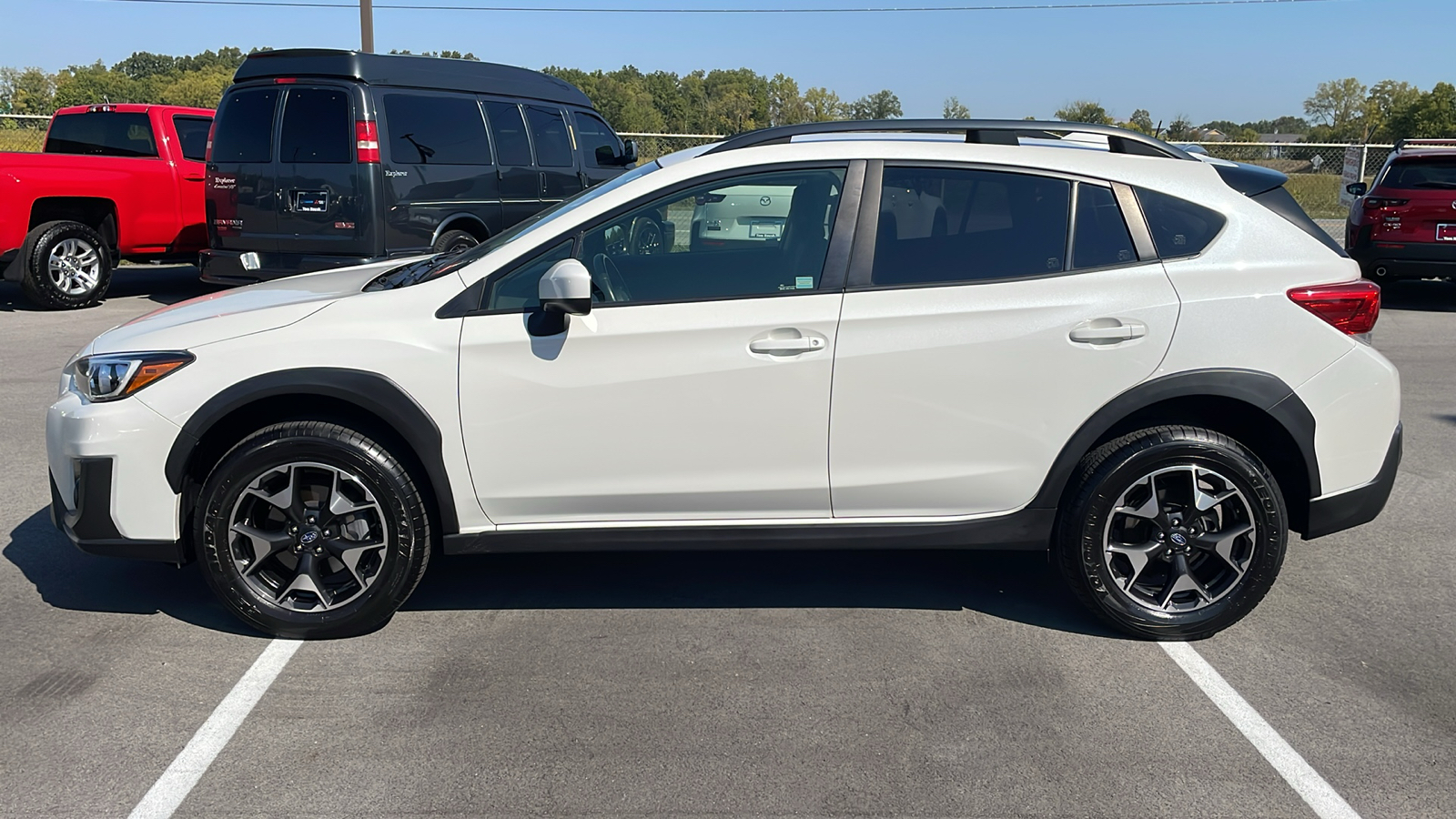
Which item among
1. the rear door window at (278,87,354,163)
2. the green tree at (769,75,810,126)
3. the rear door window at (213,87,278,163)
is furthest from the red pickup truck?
the green tree at (769,75,810,126)

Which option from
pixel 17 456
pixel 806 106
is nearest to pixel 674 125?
pixel 806 106

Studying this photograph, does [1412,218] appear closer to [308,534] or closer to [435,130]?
[435,130]

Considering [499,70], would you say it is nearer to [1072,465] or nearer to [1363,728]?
[1072,465]

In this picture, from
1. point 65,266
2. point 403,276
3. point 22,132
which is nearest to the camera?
point 403,276

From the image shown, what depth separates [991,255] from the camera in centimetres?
402

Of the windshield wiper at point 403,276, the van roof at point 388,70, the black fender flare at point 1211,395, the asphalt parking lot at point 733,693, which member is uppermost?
the van roof at point 388,70

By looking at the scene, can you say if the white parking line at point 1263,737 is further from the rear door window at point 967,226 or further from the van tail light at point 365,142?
the van tail light at point 365,142

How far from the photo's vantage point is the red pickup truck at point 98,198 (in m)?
11.3

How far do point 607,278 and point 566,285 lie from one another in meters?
0.30

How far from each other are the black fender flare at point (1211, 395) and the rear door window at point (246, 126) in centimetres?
820

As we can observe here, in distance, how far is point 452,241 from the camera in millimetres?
10305

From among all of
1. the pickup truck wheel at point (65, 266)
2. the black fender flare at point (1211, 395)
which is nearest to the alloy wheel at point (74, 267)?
the pickup truck wheel at point (65, 266)

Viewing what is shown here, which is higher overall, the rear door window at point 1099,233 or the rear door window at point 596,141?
the rear door window at point 596,141


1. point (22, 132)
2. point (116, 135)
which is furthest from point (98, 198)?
point (22, 132)
